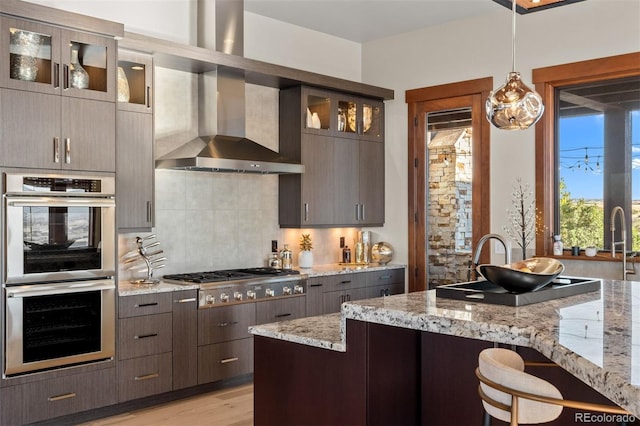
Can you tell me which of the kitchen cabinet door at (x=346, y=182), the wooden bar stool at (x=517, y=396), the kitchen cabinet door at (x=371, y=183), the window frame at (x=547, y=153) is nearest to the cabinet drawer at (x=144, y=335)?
the kitchen cabinet door at (x=346, y=182)

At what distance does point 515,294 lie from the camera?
2.52 meters

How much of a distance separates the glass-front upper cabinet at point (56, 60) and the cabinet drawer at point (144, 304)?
1330mm

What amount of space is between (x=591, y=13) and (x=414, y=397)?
367 centimetres

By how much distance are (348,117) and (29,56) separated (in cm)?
307

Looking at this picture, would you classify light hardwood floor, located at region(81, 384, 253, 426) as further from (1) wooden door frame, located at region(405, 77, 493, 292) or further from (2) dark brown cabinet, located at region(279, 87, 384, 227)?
(1) wooden door frame, located at region(405, 77, 493, 292)

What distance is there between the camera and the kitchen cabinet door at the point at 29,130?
3.72m

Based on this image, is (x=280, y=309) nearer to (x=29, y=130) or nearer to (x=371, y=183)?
(x=371, y=183)

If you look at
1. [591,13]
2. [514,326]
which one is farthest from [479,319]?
[591,13]

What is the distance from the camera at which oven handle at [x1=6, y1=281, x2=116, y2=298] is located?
370cm

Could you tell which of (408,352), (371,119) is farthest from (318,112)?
(408,352)

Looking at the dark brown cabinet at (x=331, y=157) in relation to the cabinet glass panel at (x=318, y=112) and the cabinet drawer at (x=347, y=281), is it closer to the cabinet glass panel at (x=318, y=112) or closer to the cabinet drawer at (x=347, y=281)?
the cabinet glass panel at (x=318, y=112)

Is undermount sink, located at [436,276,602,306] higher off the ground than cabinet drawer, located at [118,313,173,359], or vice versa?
undermount sink, located at [436,276,602,306]

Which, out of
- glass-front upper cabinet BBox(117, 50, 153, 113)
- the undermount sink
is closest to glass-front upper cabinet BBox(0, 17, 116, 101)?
glass-front upper cabinet BBox(117, 50, 153, 113)

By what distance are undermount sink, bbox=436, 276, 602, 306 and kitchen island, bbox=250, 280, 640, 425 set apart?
1.6 inches
